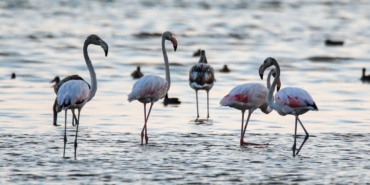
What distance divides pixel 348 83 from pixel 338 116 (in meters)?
5.98

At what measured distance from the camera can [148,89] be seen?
13.9m

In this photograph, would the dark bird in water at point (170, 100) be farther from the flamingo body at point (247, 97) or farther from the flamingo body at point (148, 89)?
the flamingo body at point (247, 97)

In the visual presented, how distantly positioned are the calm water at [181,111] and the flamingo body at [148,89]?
627mm

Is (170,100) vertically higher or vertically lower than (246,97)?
lower

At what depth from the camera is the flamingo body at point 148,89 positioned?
13820 millimetres

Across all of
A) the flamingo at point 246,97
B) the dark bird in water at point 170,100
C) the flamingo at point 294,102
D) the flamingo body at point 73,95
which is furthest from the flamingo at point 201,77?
the flamingo body at point 73,95

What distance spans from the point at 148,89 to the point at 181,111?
3.47m

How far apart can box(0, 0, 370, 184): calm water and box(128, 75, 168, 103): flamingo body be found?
63 cm

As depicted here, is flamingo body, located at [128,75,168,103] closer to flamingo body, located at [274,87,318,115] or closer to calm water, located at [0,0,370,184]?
calm water, located at [0,0,370,184]

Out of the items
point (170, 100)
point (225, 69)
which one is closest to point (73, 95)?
point (170, 100)

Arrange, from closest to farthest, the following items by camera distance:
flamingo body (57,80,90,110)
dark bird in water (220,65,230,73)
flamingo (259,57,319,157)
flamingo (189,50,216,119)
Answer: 1. flamingo body (57,80,90,110)
2. flamingo (259,57,319,157)
3. flamingo (189,50,216,119)
4. dark bird in water (220,65,230,73)

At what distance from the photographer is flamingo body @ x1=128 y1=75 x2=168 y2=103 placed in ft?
45.3

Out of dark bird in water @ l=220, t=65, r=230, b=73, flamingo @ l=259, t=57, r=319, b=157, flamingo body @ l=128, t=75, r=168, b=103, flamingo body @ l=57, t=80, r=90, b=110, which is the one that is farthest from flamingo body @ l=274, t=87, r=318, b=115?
dark bird in water @ l=220, t=65, r=230, b=73

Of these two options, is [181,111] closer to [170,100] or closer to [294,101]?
[170,100]
